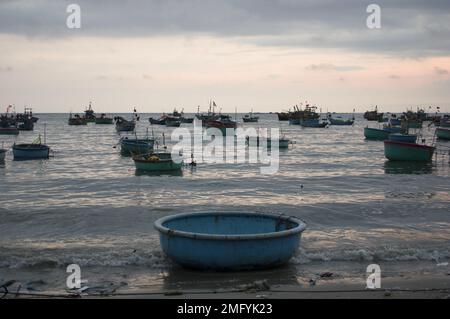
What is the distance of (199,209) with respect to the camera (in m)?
18.3

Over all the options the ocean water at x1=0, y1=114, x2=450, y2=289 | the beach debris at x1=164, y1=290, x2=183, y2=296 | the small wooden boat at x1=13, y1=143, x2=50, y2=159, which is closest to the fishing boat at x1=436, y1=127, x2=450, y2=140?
the ocean water at x1=0, y1=114, x2=450, y2=289

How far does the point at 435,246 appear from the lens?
12.3 metres

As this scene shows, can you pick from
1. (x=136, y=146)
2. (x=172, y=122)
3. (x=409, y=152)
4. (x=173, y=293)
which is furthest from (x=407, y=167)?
(x=172, y=122)

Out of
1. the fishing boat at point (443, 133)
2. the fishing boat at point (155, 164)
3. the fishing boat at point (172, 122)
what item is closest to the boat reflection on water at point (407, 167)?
the fishing boat at point (155, 164)

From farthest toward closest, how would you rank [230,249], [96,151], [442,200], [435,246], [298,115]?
1. [298,115]
2. [96,151]
3. [442,200]
4. [435,246]
5. [230,249]

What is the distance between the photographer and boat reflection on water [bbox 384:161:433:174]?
1202 inches

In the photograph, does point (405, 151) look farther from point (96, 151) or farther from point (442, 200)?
point (96, 151)

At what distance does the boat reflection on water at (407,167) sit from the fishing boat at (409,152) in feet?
1.09

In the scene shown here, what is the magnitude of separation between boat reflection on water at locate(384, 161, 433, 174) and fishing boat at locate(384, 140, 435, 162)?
33cm

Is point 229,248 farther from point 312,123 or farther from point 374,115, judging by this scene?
point 374,115

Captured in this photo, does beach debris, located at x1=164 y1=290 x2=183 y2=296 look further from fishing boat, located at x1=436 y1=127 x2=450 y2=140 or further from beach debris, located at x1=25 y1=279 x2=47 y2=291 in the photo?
fishing boat, located at x1=436 y1=127 x2=450 y2=140

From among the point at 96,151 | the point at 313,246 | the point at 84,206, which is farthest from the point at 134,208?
the point at 96,151

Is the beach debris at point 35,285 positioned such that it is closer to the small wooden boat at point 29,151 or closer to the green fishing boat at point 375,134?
the small wooden boat at point 29,151

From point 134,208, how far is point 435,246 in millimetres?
10208
